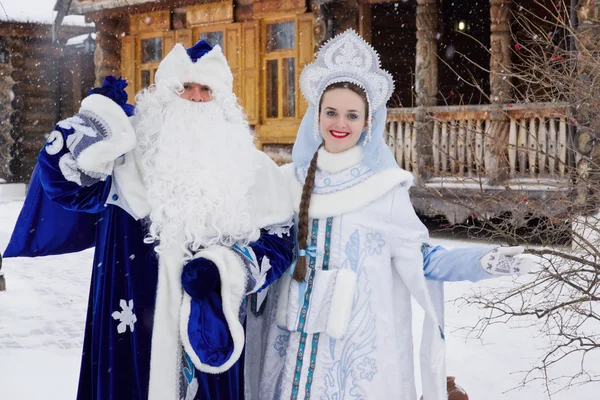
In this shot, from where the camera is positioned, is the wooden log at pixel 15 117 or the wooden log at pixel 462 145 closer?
the wooden log at pixel 462 145

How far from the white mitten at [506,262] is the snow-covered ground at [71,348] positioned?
5.17 feet

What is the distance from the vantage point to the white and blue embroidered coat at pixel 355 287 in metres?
2.66

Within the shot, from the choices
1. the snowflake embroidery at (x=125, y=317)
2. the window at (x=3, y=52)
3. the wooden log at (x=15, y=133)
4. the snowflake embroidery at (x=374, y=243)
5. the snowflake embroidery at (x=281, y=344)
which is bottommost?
the snowflake embroidery at (x=281, y=344)

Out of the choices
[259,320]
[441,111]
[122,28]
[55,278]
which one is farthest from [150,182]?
[122,28]

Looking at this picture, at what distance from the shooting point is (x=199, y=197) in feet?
8.20

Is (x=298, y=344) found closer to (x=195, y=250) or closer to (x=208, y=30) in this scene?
(x=195, y=250)

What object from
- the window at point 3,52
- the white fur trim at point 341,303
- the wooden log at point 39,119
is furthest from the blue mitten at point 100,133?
the wooden log at point 39,119

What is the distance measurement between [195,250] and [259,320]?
1.79 feet

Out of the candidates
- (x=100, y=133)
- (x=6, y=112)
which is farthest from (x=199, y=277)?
(x=6, y=112)

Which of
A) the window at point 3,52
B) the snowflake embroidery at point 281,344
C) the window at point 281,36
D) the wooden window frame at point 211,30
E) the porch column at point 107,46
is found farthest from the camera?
the window at point 3,52

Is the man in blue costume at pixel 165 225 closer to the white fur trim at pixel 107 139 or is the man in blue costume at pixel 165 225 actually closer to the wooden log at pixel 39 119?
the white fur trim at pixel 107 139

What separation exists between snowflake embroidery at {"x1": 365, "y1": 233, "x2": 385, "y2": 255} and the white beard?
1.53 feet

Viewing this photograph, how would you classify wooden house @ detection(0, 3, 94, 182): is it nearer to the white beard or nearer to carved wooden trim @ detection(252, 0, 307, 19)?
carved wooden trim @ detection(252, 0, 307, 19)

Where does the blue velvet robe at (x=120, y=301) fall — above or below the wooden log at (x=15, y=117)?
below
